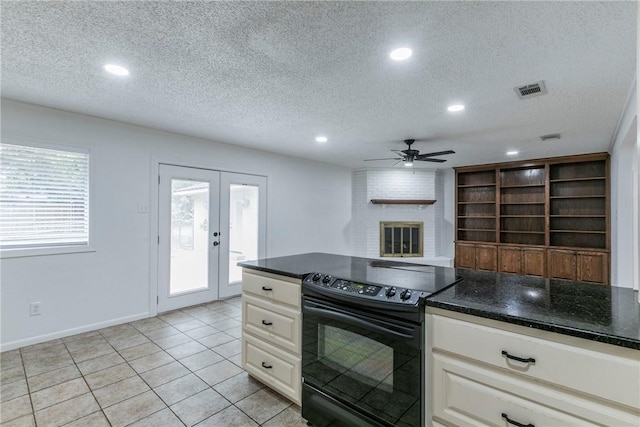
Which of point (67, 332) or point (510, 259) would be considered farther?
point (510, 259)

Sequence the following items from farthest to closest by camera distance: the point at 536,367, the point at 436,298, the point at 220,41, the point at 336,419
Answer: the point at 220,41 → the point at 336,419 → the point at 436,298 → the point at 536,367

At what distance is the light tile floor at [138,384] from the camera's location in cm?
200

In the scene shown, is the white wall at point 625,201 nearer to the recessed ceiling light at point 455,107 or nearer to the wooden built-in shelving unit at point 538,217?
the wooden built-in shelving unit at point 538,217

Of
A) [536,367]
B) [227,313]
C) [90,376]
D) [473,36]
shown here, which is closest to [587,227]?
[473,36]

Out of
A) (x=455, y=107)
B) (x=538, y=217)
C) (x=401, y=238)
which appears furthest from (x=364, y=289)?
(x=538, y=217)

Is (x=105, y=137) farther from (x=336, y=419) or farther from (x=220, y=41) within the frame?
(x=336, y=419)

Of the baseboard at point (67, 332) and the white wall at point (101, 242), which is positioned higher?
the white wall at point (101, 242)

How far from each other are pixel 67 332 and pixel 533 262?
712cm

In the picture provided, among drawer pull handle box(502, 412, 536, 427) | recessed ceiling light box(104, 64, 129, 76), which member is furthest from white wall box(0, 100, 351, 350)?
drawer pull handle box(502, 412, 536, 427)

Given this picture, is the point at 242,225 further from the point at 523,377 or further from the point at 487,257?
the point at 487,257

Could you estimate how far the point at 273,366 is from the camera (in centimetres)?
220

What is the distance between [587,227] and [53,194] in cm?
792

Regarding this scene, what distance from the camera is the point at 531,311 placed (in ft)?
4.30

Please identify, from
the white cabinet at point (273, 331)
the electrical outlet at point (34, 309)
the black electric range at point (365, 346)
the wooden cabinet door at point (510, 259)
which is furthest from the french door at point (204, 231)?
the wooden cabinet door at point (510, 259)
